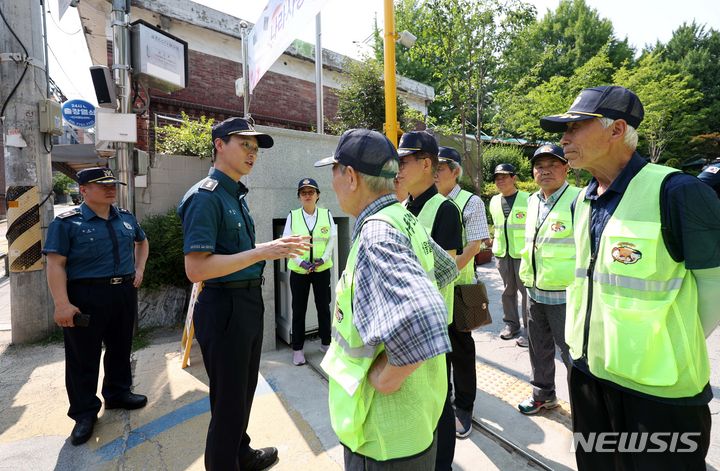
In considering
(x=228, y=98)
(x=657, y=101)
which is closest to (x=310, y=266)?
(x=228, y=98)

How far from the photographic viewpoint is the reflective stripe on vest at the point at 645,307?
57.9 inches

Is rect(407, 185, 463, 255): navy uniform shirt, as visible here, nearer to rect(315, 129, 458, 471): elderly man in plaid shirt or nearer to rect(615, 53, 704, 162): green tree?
rect(315, 129, 458, 471): elderly man in plaid shirt

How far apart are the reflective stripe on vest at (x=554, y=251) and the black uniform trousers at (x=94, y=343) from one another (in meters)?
3.67

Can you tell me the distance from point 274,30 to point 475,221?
3.25 meters

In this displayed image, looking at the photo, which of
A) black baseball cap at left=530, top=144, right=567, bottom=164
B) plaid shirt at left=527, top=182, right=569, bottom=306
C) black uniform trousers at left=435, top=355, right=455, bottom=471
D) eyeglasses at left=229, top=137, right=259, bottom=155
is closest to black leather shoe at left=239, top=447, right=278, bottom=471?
black uniform trousers at left=435, top=355, right=455, bottom=471

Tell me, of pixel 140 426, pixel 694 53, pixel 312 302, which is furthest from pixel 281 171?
pixel 694 53

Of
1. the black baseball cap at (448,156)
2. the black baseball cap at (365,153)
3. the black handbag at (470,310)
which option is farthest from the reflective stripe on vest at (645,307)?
the black baseball cap at (448,156)

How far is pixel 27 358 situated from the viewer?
455 cm

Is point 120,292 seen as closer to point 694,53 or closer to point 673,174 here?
point 673,174

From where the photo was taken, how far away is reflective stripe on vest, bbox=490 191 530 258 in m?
4.89

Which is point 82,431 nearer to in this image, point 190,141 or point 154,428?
point 154,428

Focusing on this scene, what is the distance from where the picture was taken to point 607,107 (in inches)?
67.6

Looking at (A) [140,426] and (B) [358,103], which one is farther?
(B) [358,103]

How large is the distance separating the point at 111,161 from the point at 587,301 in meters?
5.71
